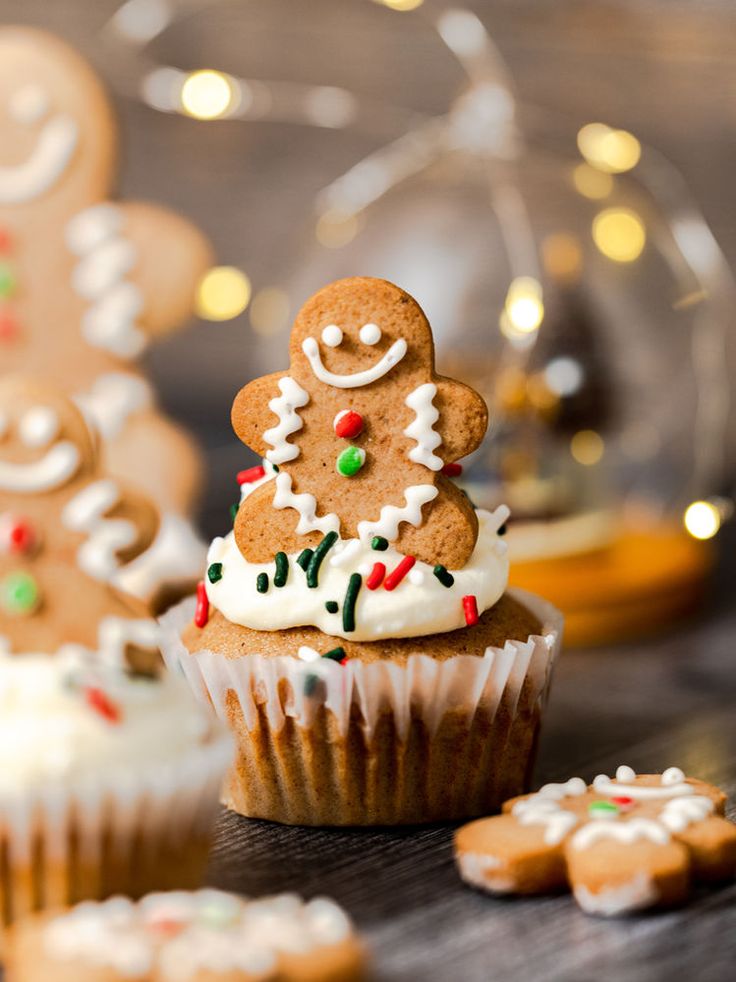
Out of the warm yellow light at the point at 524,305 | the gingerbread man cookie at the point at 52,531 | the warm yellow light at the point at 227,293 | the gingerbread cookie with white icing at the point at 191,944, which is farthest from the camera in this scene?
the warm yellow light at the point at 227,293

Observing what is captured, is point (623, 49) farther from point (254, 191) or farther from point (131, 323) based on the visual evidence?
point (131, 323)

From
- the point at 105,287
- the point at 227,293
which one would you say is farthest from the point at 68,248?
the point at 227,293

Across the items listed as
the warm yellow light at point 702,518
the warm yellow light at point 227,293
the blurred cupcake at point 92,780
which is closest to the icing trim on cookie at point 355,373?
the blurred cupcake at point 92,780

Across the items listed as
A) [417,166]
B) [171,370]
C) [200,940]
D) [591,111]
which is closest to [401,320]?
[200,940]

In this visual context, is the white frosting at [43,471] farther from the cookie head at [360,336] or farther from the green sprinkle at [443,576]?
the green sprinkle at [443,576]

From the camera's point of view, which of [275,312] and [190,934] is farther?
[275,312]

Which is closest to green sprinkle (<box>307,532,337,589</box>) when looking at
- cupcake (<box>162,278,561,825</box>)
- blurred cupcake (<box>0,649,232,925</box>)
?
cupcake (<box>162,278,561,825</box>)

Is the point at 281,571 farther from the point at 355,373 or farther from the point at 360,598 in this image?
the point at 355,373
